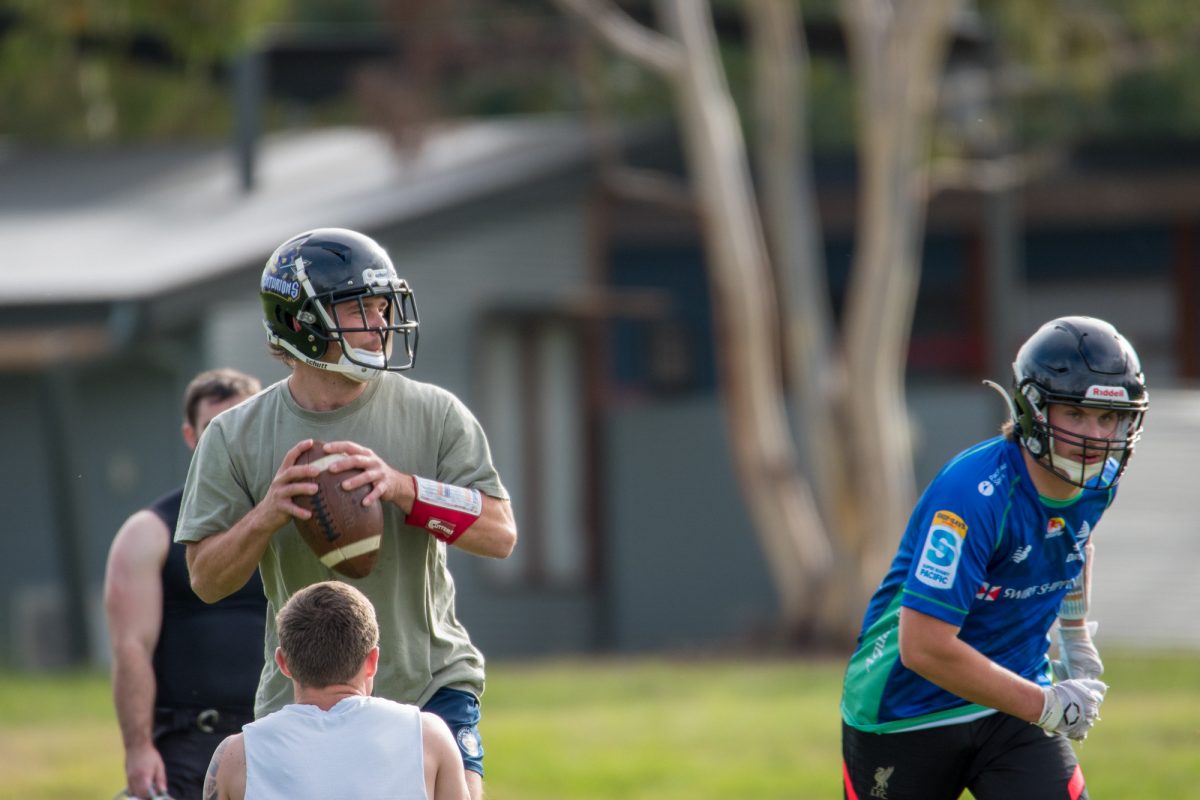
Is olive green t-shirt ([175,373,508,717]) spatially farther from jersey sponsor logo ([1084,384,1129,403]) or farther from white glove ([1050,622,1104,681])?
white glove ([1050,622,1104,681])

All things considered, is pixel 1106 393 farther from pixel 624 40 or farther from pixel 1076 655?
pixel 624 40

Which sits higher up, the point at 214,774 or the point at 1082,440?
the point at 1082,440

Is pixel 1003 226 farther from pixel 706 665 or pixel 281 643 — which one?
pixel 281 643

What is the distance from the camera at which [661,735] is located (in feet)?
39.9

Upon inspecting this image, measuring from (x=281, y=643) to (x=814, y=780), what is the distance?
6.67 m

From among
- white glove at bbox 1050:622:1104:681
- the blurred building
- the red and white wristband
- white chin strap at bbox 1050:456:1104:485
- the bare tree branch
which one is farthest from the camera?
the bare tree branch

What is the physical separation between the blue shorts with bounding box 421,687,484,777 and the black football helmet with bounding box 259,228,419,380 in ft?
2.79

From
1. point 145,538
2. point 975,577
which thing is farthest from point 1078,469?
point 145,538

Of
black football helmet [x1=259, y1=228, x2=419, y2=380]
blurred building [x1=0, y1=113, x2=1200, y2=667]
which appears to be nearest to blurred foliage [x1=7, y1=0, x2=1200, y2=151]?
blurred building [x1=0, y1=113, x2=1200, y2=667]

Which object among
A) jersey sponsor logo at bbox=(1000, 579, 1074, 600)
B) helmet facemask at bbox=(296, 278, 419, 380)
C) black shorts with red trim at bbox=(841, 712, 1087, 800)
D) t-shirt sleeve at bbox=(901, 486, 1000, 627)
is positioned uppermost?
helmet facemask at bbox=(296, 278, 419, 380)

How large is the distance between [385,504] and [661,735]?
7792 millimetres

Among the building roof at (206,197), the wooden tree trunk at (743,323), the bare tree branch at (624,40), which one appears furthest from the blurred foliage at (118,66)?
the wooden tree trunk at (743,323)

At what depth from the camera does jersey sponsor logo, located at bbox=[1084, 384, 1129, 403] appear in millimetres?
4832

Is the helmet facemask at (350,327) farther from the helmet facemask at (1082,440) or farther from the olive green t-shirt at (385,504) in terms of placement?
the helmet facemask at (1082,440)
